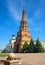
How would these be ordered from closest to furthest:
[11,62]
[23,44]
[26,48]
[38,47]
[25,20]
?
1. [11,62]
2. [38,47]
3. [26,48]
4. [23,44]
5. [25,20]

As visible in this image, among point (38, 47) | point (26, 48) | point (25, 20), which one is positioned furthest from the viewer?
point (25, 20)

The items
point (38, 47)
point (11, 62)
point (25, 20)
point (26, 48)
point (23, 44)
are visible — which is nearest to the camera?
point (11, 62)

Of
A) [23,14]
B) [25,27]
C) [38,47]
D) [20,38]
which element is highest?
[23,14]

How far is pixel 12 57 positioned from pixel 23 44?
223 ft

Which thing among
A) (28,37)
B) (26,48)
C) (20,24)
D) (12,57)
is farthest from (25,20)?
(12,57)

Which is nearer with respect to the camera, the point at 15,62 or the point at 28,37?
the point at 15,62

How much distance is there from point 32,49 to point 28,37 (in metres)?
14.2

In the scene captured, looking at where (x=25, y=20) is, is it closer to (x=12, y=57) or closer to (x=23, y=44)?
(x=23, y=44)

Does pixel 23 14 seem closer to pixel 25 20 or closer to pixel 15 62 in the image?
pixel 25 20

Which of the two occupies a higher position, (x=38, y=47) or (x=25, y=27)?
(x=25, y=27)

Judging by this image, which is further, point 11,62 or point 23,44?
point 23,44

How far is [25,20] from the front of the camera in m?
80.4

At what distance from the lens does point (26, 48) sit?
69.1 m

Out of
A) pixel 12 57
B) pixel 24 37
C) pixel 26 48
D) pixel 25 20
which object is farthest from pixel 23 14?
pixel 12 57
